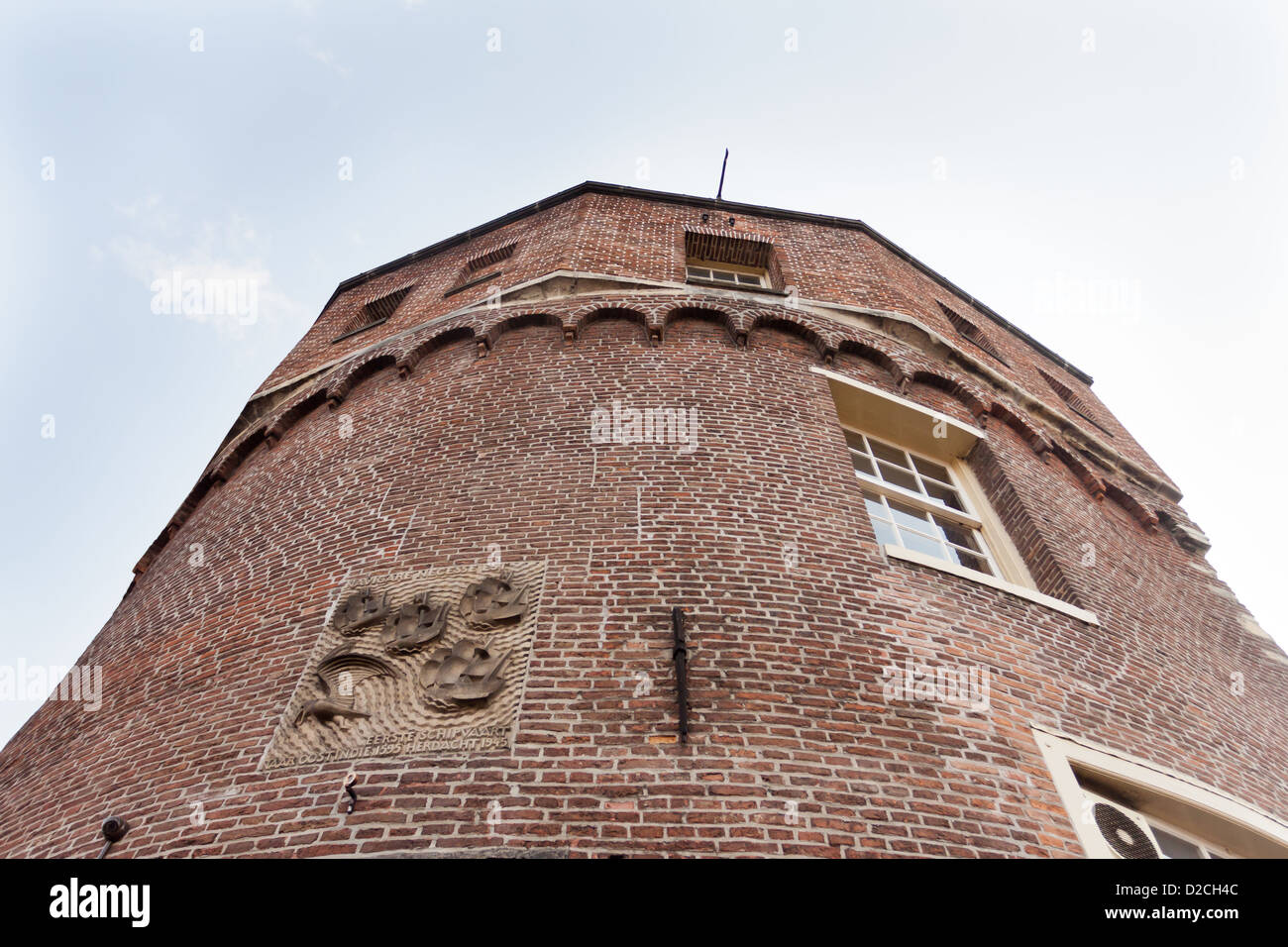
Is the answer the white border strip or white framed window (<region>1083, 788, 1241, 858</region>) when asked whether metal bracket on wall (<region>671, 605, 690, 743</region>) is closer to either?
white framed window (<region>1083, 788, 1241, 858</region>)

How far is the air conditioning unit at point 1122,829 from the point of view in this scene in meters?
4.62

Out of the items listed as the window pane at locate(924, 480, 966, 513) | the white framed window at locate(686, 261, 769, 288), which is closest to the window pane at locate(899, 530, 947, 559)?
the window pane at locate(924, 480, 966, 513)

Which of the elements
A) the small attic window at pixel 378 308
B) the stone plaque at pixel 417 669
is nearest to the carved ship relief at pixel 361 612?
the stone plaque at pixel 417 669

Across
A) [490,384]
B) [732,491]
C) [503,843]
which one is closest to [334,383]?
[490,384]

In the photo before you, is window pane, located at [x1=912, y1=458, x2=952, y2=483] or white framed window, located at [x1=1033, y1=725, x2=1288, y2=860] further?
window pane, located at [x1=912, y1=458, x2=952, y2=483]

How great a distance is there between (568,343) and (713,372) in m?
1.54

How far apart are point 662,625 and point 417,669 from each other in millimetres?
1485

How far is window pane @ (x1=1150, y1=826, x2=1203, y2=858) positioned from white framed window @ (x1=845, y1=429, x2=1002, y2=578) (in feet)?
7.27

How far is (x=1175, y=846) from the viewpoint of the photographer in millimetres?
5062

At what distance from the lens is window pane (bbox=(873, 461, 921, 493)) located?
778 cm

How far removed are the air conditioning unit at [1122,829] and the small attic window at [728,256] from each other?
26.8ft

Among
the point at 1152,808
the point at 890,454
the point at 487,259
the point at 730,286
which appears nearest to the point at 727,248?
the point at 730,286

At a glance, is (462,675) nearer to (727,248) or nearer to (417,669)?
(417,669)
